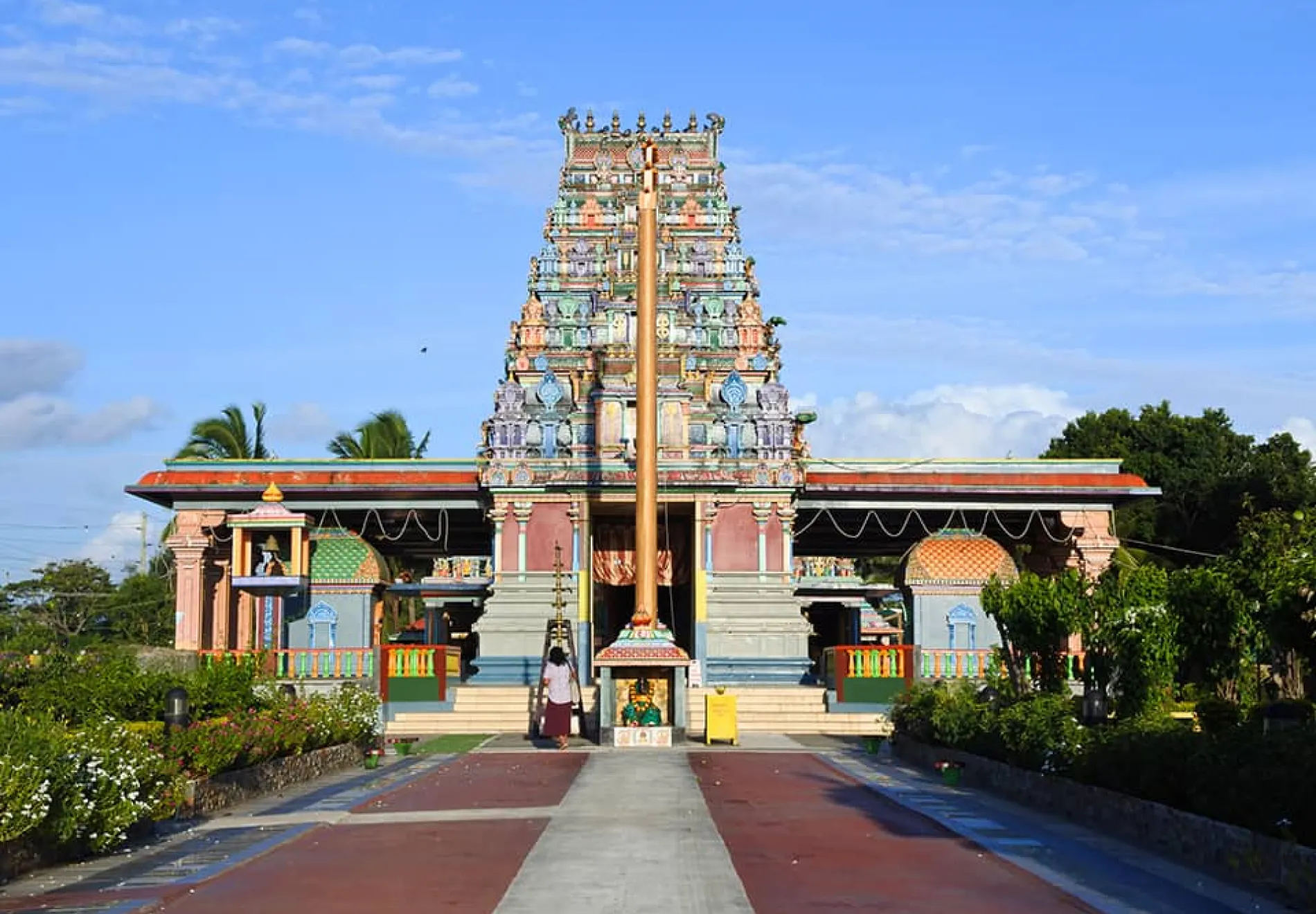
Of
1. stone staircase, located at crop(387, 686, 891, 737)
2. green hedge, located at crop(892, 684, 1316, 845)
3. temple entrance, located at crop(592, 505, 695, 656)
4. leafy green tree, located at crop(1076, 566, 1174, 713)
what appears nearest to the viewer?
green hedge, located at crop(892, 684, 1316, 845)

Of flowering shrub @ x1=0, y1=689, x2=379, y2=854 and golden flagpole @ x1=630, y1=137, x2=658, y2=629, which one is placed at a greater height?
golden flagpole @ x1=630, y1=137, x2=658, y2=629

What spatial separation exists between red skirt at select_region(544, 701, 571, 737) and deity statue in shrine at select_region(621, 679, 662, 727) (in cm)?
109

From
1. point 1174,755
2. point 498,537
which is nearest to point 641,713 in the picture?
point 498,537

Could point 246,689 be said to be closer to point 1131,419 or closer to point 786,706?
point 786,706

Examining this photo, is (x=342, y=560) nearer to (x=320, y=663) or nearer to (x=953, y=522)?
(x=320, y=663)

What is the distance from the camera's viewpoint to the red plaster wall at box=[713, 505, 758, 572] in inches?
1720

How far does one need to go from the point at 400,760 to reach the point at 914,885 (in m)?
16.6

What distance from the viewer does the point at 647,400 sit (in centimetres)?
3422

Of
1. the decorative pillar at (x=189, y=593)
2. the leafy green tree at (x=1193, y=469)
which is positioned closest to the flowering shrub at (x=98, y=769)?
the decorative pillar at (x=189, y=593)

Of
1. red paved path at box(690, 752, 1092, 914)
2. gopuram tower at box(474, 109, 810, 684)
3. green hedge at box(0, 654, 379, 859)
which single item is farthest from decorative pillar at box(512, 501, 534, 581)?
red paved path at box(690, 752, 1092, 914)

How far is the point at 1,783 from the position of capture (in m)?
12.9

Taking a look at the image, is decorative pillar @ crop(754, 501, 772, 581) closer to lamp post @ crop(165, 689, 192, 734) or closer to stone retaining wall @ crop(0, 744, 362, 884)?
stone retaining wall @ crop(0, 744, 362, 884)

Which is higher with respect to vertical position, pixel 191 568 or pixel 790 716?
pixel 191 568

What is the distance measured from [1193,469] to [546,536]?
3579 cm
